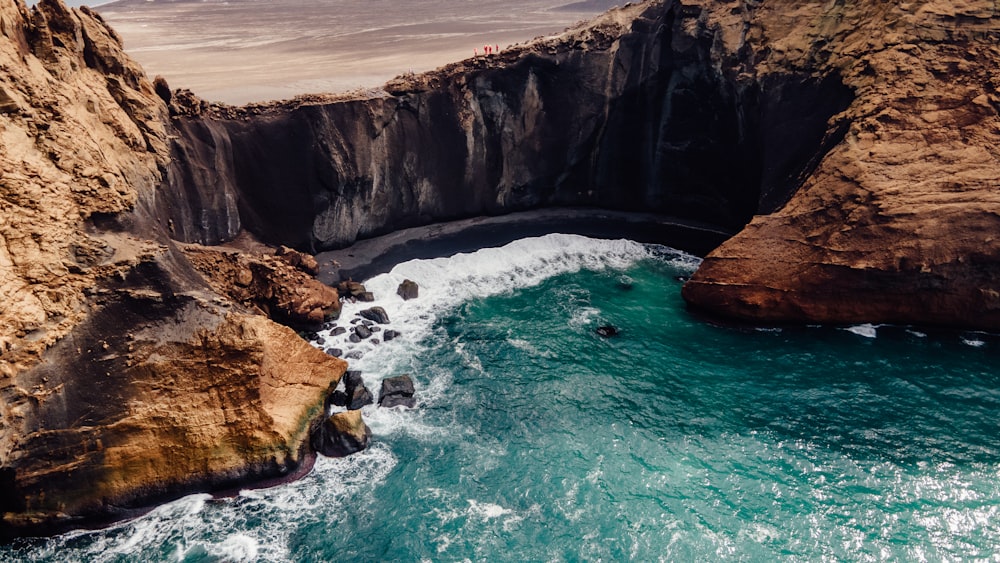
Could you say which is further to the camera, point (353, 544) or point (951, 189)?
point (951, 189)

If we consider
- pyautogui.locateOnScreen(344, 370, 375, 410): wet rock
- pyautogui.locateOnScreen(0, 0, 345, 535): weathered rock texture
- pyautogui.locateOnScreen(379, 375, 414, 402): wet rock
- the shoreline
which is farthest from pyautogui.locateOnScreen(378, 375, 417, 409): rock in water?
the shoreline

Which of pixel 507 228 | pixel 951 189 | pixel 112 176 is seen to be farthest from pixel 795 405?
pixel 112 176

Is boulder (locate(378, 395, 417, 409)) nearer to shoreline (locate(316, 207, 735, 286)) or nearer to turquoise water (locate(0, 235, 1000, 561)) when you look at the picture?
turquoise water (locate(0, 235, 1000, 561))

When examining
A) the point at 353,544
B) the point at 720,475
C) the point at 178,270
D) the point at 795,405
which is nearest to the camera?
the point at 353,544

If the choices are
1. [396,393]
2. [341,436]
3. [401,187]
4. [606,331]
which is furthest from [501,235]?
[341,436]

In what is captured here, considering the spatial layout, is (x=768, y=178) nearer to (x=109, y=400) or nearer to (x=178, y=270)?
(x=178, y=270)

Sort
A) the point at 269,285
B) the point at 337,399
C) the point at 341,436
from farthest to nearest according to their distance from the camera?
the point at 269,285, the point at 337,399, the point at 341,436

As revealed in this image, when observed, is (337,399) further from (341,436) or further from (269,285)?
(269,285)
